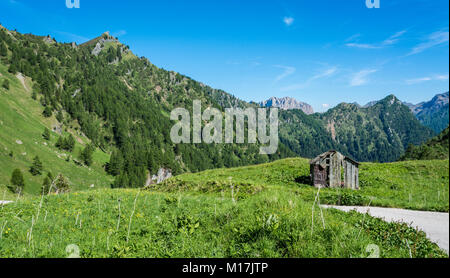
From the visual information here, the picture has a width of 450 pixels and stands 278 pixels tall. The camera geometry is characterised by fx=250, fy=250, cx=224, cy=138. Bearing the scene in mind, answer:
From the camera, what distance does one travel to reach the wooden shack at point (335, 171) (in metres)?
19.3

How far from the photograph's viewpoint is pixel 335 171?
1991 centimetres

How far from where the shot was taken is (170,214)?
9.20 m

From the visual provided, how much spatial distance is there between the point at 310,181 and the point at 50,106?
197900mm

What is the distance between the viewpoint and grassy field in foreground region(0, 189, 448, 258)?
5266mm

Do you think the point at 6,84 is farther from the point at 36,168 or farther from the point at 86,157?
the point at 36,168

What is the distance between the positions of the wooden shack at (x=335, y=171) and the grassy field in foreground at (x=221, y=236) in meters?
11.5

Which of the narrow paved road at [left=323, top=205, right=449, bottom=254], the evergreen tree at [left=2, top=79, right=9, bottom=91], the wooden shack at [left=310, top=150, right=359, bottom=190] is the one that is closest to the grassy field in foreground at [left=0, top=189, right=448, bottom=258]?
the narrow paved road at [left=323, top=205, right=449, bottom=254]

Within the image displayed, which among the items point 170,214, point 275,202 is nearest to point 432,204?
point 275,202

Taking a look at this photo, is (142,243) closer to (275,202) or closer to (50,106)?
(275,202)

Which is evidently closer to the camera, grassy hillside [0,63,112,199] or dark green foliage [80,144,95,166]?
grassy hillside [0,63,112,199]

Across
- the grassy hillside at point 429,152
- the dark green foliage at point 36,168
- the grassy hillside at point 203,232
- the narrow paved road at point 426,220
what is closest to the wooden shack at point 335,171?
the narrow paved road at point 426,220

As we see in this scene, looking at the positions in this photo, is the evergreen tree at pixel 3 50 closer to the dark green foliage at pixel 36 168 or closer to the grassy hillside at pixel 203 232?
the dark green foliage at pixel 36 168

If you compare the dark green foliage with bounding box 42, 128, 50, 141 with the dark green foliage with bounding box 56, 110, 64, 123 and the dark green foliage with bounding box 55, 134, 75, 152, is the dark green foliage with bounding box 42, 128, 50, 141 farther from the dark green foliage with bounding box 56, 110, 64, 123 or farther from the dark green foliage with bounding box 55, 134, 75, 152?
the dark green foliage with bounding box 56, 110, 64, 123

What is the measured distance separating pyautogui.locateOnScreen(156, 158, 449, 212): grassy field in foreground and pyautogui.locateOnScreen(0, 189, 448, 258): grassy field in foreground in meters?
6.01
